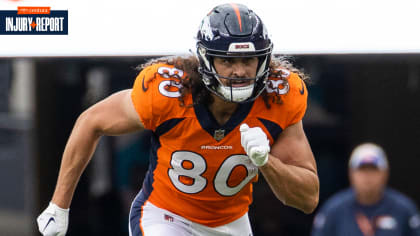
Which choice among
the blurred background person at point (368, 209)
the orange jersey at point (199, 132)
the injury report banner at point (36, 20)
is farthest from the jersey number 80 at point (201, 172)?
the injury report banner at point (36, 20)

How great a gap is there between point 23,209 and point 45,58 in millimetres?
1506

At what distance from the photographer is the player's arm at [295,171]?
114 inches

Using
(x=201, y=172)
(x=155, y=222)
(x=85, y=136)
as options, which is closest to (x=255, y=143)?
(x=201, y=172)

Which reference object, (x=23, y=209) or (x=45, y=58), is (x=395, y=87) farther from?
(x=23, y=209)

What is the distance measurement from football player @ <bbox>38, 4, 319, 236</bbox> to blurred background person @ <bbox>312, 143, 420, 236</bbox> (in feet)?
5.17

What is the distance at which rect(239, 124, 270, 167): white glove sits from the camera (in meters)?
2.69

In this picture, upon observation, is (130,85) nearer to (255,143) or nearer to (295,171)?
(295,171)

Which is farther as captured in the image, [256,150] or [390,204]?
[390,204]

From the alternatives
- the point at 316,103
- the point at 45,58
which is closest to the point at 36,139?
the point at 45,58

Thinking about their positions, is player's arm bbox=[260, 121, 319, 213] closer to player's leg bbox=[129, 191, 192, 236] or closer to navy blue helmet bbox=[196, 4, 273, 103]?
navy blue helmet bbox=[196, 4, 273, 103]

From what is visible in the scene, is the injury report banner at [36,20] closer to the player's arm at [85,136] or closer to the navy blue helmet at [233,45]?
the player's arm at [85,136]

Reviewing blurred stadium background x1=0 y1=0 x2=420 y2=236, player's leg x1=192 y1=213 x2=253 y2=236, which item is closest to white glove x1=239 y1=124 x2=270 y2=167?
player's leg x1=192 y1=213 x2=253 y2=236

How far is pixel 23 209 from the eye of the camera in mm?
6035

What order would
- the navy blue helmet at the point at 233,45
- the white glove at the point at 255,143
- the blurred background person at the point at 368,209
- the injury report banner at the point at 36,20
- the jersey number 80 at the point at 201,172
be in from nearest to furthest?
the white glove at the point at 255,143 → the navy blue helmet at the point at 233,45 → the jersey number 80 at the point at 201,172 → the blurred background person at the point at 368,209 → the injury report banner at the point at 36,20
